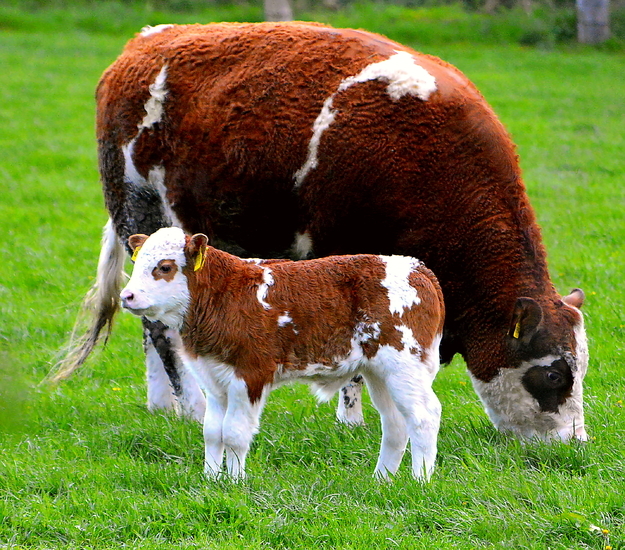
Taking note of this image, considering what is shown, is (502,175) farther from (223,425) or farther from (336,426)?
(223,425)

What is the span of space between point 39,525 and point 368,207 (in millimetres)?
2629

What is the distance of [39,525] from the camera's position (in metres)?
4.76

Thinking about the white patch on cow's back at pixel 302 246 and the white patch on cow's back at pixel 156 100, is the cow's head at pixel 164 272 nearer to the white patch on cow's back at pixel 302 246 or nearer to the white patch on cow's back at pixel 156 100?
the white patch on cow's back at pixel 302 246

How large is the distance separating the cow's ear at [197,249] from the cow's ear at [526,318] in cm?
193

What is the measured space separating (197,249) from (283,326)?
23.7 inches

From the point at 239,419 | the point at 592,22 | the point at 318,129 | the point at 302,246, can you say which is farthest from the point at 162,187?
the point at 592,22

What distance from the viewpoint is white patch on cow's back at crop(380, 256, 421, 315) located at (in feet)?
16.5

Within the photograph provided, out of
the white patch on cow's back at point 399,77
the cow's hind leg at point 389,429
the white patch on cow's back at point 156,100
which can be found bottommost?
the cow's hind leg at point 389,429

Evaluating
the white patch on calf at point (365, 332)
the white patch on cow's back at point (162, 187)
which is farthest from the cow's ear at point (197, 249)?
the white patch on cow's back at point (162, 187)

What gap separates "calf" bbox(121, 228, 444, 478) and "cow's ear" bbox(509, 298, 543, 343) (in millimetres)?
689

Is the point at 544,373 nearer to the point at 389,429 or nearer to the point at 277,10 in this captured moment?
the point at 389,429

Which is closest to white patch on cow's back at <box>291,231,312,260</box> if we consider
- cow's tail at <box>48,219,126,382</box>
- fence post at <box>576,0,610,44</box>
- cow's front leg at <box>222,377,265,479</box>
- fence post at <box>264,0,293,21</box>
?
cow's front leg at <box>222,377,265,479</box>

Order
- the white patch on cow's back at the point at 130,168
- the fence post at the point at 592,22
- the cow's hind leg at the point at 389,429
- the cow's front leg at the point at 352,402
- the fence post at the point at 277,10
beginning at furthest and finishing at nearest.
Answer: the fence post at the point at 277,10 → the fence post at the point at 592,22 → the white patch on cow's back at the point at 130,168 → the cow's front leg at the point at 352,402 → the cow's hind leg at the point at 389,429

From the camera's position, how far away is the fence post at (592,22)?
24.6m
